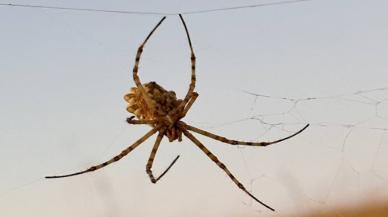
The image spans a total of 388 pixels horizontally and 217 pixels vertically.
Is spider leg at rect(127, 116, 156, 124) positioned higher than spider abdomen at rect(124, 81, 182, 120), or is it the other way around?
spider abdomen at rect(124, 81, 182, 120)

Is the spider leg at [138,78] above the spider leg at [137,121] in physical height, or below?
above

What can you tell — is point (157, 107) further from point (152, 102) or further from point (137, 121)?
point (137, 121)

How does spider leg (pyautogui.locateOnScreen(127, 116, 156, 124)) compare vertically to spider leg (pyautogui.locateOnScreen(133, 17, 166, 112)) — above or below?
below

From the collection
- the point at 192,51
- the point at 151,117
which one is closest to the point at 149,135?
the point at 151,117

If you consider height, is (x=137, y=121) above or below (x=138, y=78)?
below

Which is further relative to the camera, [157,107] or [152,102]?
[157,107]

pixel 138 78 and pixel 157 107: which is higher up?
pixel 138 78

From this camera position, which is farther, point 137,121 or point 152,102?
point 137,121

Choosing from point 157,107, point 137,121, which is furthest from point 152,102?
point 137,121
